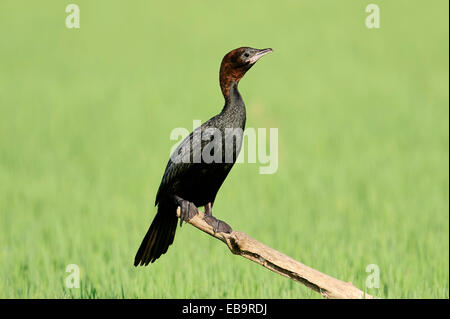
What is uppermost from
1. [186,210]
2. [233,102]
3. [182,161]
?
[233,102]

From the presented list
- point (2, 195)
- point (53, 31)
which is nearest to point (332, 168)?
point (2, 195)

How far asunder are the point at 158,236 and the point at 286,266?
905 millimetres

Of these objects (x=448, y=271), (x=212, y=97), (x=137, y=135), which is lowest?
(x=448, y=271)

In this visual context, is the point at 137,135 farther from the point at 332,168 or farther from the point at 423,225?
the point at 423,225

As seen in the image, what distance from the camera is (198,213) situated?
421 centimetres

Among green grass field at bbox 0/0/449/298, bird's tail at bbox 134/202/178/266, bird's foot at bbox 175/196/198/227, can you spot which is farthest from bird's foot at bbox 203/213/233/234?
green grass field at bbox 0/0/449/298

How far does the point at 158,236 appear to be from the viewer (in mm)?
4320

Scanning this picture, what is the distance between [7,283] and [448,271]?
4436mm

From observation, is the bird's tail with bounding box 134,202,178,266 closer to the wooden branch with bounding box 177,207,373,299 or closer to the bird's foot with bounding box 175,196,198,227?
the bird's foot with bounding box 175,196,198,227

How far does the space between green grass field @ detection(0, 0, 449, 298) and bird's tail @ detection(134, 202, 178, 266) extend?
1.37 metres

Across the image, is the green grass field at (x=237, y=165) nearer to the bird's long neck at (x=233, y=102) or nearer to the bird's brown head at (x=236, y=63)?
the bird's long neck at (x=233, y=102)

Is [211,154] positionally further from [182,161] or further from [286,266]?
[286,266]

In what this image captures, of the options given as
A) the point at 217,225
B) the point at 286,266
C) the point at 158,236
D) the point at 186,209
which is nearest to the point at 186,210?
the point at 186,209

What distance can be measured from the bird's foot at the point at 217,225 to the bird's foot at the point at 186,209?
10 centimetres
